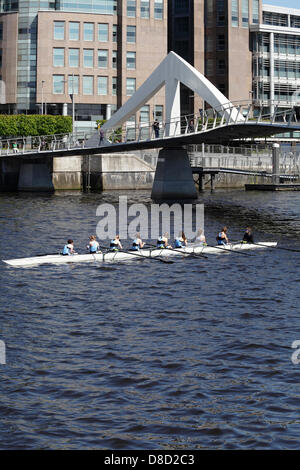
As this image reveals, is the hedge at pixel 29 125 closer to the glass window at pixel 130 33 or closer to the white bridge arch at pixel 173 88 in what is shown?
the white bridge arch at pixel 173 88

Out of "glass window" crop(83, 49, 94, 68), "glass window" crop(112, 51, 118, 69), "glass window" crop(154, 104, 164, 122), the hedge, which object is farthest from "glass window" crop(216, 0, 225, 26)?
the hedge

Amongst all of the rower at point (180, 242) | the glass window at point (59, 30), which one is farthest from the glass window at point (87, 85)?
the rower at point (180, 242)

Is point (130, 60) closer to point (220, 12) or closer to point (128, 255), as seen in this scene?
point (220, 12)

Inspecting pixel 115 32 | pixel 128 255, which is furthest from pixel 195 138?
pixel 115 32

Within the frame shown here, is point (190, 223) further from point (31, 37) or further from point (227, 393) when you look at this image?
point (31, 37)

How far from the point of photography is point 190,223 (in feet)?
209

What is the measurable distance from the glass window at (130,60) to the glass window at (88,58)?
6.19 m

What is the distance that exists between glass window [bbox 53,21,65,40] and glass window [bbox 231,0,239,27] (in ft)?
113

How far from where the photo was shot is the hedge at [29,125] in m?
111

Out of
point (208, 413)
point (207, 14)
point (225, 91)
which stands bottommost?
point (208, 413)

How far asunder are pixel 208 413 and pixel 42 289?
646 inches

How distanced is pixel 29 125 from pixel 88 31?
24.5 meters

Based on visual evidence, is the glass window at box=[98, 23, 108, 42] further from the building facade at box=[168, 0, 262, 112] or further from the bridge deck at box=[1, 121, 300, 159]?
the bridge deck at box=[1, 121, 300, 159]

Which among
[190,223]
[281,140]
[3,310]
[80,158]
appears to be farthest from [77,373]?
[281,140]
